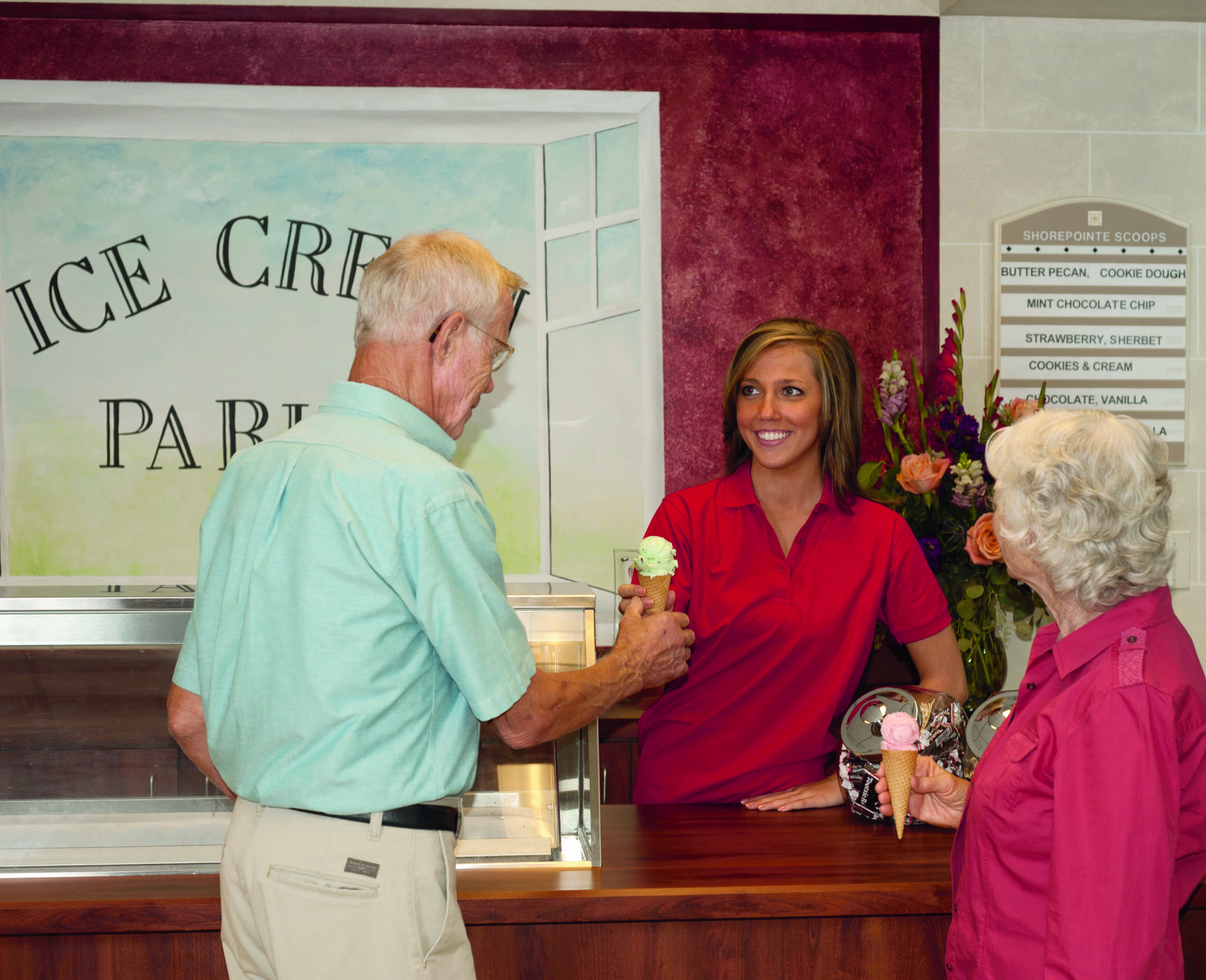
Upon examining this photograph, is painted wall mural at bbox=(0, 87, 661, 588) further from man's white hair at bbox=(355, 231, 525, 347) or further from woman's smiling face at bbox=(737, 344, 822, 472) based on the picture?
man's white hair at bbox=(355, 231, 525, 347)

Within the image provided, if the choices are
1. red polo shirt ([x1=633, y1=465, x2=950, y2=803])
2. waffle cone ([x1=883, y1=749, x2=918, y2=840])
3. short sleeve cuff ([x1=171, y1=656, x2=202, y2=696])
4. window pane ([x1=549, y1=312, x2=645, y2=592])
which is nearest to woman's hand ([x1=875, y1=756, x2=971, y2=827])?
waffle cone ([x1=883, y1=749, x2=918, y2=840])

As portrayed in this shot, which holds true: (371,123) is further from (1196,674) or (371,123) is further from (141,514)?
(1196,674)

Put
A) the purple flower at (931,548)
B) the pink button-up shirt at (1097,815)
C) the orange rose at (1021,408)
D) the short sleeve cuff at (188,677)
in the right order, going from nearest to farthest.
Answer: the pink button-up shirt at (1097,815) < the short sleeve cuff at (188,677) < the orange rose at (1021,408) < the purple flower at (931,548)

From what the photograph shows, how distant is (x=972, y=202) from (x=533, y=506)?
1.68 meters

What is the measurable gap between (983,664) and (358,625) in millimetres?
2039

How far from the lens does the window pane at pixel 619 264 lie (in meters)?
3.39

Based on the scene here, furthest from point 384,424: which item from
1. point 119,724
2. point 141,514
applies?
point 141,514

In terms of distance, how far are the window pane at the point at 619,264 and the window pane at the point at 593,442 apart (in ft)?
0.41

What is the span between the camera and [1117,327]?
3.41 metres

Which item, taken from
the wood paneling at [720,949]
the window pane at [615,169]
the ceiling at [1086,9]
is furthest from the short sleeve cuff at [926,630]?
the ceiling at [1086,9]

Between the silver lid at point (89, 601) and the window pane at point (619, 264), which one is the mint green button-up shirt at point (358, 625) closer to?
the silver lid at point (89, 601)

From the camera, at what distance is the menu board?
3.37m

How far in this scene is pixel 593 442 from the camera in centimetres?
341

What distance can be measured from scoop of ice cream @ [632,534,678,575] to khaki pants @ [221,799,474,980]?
717mm
